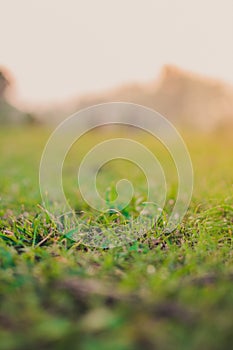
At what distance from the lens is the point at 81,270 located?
Answer: 1863 mm

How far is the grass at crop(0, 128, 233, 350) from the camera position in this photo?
1364 mm

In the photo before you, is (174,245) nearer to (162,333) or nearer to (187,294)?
(187,294)

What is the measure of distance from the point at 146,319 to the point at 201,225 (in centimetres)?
125

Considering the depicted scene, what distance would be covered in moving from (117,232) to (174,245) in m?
0.31

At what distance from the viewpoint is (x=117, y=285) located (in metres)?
1.71

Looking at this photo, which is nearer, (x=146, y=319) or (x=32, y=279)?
(x=146, y=319)

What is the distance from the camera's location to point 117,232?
97.5 inches

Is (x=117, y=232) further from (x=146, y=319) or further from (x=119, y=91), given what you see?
(x=119, y=91)

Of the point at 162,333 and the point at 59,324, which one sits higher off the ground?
the point at 162,333

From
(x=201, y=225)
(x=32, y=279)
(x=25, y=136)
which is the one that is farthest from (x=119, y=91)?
(x=32, y=279)

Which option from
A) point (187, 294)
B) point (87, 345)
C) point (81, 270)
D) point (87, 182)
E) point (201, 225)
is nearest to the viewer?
point (87, 345)

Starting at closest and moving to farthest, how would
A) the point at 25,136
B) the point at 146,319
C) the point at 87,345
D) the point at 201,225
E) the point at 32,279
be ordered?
the point at 87,345 < the point at 146,319 < the point at 32,279 < the point at 201,225 < the point at 25,136

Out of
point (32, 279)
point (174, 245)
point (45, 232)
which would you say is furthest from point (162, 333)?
point (45, 232)

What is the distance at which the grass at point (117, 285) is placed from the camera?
1364 mm
